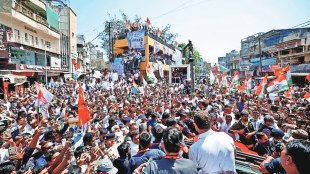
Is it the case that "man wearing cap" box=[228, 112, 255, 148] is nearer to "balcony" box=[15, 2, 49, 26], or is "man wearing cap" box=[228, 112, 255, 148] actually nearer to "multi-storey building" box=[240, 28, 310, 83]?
"multi-storey building" box=[240, 28, 310, 83]

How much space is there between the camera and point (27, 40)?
2344 cm

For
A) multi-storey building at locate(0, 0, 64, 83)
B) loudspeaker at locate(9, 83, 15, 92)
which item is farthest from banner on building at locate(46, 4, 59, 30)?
loudspeaker at locate(9, 83, 15, 92)

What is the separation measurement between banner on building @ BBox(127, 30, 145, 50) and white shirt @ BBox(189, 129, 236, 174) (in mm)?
26716

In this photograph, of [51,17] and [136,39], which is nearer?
[51,17]

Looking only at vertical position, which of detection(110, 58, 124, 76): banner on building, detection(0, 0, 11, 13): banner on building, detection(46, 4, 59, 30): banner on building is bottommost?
detection(110, 58, 124, 76): banner on building

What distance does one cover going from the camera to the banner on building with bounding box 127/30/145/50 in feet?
93.5

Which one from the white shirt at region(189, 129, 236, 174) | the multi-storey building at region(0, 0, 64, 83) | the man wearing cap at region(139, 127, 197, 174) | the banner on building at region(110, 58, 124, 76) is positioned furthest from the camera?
the banner on building at region(110, 58, 124, 76)

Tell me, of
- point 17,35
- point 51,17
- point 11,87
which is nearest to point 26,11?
point 51,17

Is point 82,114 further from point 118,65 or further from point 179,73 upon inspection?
point 179,73

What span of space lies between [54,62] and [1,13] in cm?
1109

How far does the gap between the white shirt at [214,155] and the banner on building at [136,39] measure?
87.7 ft

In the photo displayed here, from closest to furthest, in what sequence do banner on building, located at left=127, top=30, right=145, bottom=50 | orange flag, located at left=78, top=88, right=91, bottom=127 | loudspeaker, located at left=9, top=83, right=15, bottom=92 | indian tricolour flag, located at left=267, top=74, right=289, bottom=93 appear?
1. orange flag, located at left=78, top=88, right=91, bottom=127
2. indian tricolour flag, located at left=267, top=74, right=289, bottom=93
3. loudspeaker, located at left=9, top=83, right=15, bottom=92
4. banner on building, located at left=127, top=30, right=145, bottom=50

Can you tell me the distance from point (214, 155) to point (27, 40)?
25861mm

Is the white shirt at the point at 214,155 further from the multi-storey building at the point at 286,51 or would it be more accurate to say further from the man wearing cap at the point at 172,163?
the multi-storey building at the point at 286,51
